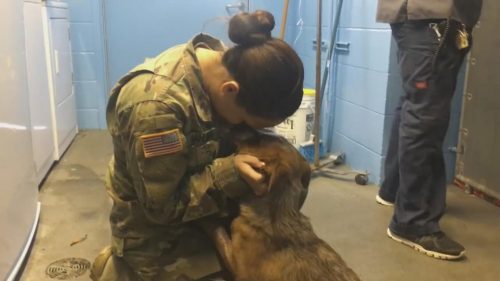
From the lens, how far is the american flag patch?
1075 millimetres

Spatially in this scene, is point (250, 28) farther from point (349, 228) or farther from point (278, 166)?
point (349, 228)

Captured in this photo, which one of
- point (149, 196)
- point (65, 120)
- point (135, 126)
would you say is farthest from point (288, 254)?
point (65, 120)

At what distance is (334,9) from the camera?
3338 mm

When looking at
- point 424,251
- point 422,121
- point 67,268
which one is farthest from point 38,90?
point 424,251

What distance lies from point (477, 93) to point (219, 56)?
2.00 m

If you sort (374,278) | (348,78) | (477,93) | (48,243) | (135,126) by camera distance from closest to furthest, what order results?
(135,126) < (374,278) < (48,243) < (477,93) < (348,78)

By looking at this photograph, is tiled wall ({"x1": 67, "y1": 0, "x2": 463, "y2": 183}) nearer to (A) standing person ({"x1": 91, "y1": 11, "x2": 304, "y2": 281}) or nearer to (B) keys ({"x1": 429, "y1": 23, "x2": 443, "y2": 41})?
(B) keys ({"x1": 429, "y1": 23, "x2": 443, "y2": 41})

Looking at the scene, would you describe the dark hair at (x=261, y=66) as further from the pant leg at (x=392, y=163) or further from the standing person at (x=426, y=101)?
the pant leg at (x=392, y=163)

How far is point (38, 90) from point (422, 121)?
2074 millimetres

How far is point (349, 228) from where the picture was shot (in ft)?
7.65

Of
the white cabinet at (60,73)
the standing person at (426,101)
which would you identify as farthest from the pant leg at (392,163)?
the white cabinet at (60,73)

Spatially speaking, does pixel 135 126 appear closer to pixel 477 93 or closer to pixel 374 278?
pixel 374 278

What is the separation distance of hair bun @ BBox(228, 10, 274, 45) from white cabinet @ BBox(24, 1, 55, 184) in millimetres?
1868

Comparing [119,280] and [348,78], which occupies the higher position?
[348,78]
